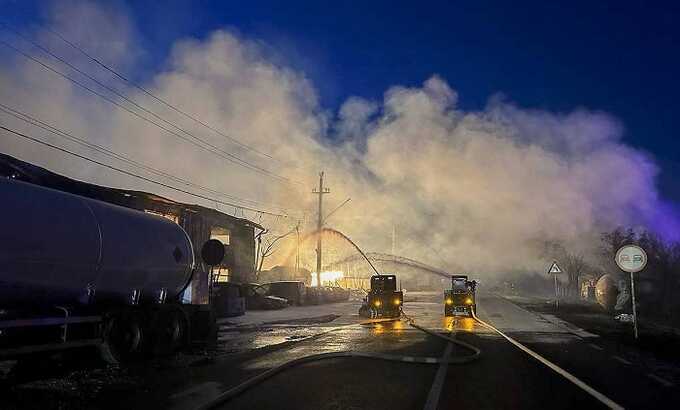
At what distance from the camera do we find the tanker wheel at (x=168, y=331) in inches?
463

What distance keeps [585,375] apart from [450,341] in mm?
5672

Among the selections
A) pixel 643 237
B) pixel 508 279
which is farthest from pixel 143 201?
pixel 508 279

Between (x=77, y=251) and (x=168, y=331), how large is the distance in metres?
3.67

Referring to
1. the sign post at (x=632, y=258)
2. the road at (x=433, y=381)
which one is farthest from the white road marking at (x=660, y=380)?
the sign post at (x=632, y=258)

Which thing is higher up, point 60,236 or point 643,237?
point 643,237

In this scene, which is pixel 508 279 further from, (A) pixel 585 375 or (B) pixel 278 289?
(A) pixel 585 375

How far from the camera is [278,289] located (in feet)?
129

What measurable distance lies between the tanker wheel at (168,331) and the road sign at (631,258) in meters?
12.1

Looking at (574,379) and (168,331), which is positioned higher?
(168,331)

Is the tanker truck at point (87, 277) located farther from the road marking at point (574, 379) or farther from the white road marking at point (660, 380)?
the white road marking at point (660, 380)

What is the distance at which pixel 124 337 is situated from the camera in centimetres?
1102

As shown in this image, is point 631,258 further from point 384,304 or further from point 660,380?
point 384,304

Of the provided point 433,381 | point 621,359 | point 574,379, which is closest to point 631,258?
point 621,359

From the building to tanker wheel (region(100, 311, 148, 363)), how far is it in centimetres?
278
